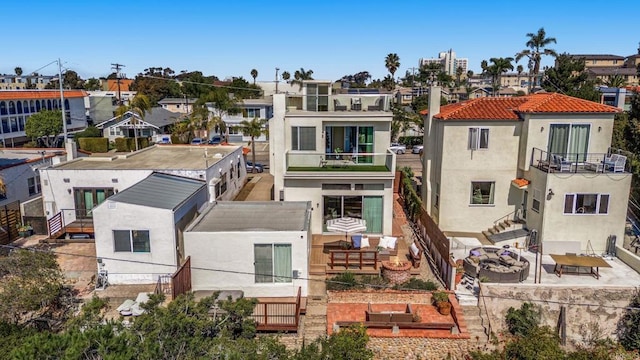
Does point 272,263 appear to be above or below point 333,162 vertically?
below

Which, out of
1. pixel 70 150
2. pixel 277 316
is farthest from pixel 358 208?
pixel 70 150

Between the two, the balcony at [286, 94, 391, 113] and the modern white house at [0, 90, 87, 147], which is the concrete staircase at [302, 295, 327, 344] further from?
the modern white house at [0, 90, 87, 147]

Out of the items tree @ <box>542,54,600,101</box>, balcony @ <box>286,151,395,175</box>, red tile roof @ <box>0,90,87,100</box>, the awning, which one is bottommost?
the awning

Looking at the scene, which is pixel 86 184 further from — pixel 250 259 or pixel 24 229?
pixel 250 259

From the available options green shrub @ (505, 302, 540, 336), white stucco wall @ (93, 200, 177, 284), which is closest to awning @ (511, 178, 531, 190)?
Answer: green shrub @ (505, 302, 540, 336)

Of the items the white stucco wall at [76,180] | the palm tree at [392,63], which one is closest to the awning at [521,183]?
the white stucco wall at [76,180]

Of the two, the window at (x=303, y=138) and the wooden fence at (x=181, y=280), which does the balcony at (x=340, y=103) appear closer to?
the window at (x=303, y=138)
